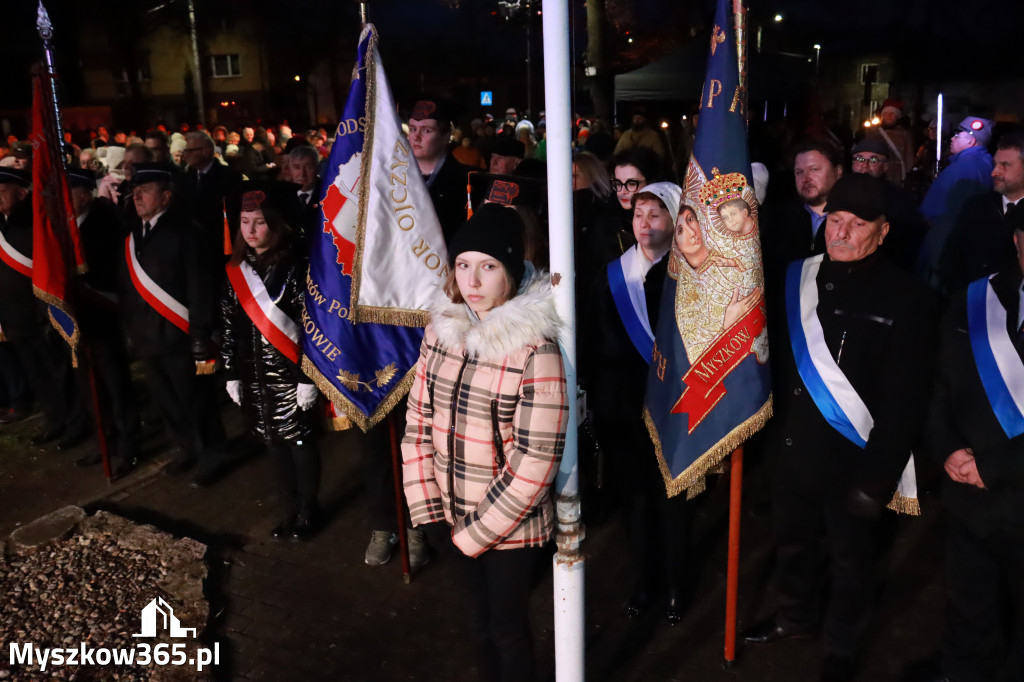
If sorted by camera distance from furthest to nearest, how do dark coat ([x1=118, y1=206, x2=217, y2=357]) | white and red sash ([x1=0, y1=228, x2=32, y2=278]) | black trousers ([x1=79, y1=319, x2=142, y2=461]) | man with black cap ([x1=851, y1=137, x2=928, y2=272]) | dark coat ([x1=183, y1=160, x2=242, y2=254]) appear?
dark coat ([x1=183, y1=160, x2=242, y2=254])
white and red sash ([x1=0, y1=228, x2=32, y2=278])
black trousers ([x1=79, y1=319, x2=142, y2=461])
dark coat ([x1=118, y1=206, x2=217, y2=357])
man with black cap ([x1=851, y1=137, x2=928, y2=272])

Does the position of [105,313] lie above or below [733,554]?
above

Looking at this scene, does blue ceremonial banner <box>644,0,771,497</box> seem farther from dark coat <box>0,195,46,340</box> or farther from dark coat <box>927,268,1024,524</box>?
dark coat <box>0,195,46,340</box>

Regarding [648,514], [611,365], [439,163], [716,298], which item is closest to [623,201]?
[439,163]

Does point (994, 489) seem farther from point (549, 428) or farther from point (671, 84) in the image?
point (671, 84)

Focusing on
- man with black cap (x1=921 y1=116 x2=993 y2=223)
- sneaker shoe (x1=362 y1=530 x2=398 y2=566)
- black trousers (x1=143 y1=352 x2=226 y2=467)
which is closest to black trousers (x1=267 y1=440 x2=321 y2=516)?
sneaker shoe (x1=362 y1=530 x2=398 y2=566)

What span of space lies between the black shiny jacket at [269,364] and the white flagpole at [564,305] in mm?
2310

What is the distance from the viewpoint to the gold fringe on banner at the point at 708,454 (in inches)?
128

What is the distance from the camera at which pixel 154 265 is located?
5.39m

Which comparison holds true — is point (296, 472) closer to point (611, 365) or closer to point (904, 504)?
point (611, 365)

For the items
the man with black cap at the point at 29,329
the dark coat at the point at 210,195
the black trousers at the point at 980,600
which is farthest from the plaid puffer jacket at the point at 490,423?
the man with black cap at the point at 29,329

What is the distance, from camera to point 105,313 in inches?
236

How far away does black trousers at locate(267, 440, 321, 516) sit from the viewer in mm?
4805

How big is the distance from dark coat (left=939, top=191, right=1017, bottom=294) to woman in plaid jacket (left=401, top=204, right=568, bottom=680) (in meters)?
3.61

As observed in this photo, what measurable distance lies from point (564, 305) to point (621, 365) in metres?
1.40
